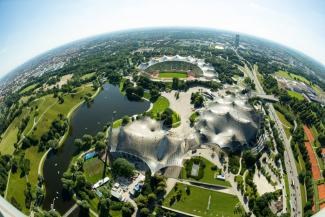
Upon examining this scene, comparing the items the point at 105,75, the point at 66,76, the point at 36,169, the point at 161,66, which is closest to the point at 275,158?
the point at 36,169

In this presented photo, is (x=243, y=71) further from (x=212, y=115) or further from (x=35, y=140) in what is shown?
(x=35, y=140)

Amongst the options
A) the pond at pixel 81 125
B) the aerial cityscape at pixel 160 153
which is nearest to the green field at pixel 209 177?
the aerial cityscape at pixel 160 153

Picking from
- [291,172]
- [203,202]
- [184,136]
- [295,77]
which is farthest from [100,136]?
[295,77]

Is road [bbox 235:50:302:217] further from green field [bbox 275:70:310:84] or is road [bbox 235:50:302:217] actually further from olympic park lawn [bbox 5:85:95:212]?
olympic park lawn [bbox 5:85:95:212]

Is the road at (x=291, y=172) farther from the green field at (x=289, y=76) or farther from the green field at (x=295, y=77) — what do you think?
the green field at (x=289, y=76)

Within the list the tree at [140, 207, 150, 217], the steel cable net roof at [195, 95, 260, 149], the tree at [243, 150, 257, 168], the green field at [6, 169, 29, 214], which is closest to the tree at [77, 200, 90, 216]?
the green field at [6, 169, 29, 214]
